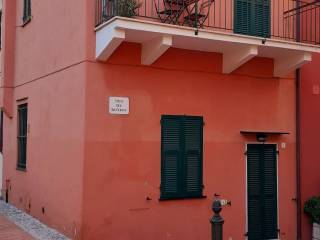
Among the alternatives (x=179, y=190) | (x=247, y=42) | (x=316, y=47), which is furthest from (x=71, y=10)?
(x=316, y=47)

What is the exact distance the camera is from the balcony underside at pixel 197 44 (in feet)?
26.4

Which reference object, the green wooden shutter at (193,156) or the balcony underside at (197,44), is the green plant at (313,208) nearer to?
the green wooden shutter at (193,156)

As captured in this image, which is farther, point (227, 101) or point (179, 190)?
point (227, 101)

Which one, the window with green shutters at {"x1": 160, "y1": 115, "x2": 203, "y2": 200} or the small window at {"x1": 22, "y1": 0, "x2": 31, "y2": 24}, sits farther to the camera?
the small window at {"x1": 22, "y1": 0, "x2": 31, "y2": 24}

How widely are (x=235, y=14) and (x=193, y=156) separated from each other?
9.82ft

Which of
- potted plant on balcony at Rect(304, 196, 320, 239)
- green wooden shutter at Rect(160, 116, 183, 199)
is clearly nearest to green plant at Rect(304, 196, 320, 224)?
potted plant on balcony at Rect(304, 196, 320, 239)

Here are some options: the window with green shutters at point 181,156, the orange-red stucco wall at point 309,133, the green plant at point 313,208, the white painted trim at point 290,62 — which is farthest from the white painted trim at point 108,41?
the green plant at point 313,208

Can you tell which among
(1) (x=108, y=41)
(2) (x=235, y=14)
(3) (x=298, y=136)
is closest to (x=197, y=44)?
(2) (x=235, y=14)

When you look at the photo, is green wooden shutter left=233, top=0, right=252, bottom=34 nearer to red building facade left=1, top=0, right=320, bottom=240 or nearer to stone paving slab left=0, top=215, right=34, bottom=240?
red building facade left=1, top=0, right=320, bottom=240

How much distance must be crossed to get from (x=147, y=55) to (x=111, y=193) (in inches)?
99.8

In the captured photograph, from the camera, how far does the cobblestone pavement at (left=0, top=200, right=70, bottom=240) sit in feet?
31.0

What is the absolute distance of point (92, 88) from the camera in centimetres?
856

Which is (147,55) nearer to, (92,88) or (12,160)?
(92,88)

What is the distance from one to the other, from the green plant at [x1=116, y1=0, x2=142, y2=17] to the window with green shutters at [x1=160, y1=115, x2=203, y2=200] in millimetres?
1976
